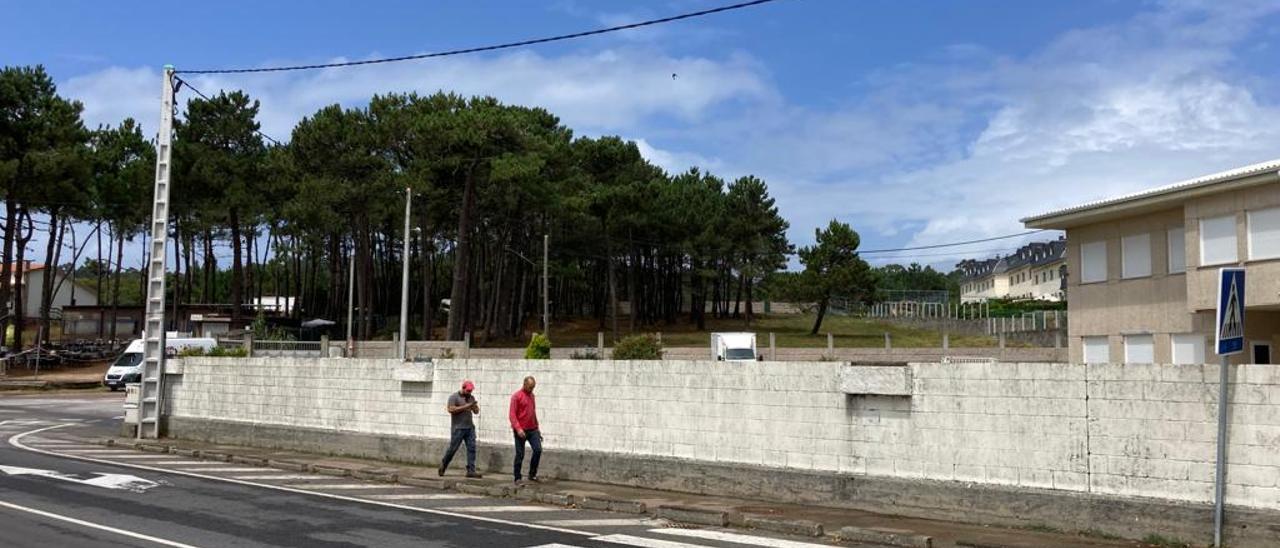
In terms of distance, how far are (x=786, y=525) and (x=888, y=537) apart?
1243mm

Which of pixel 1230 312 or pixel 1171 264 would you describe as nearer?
pixel 1230 312

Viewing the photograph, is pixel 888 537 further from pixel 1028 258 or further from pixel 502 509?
pixel 1028 258

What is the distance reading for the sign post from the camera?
8.85 metres

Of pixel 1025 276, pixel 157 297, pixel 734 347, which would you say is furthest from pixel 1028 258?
pixel 157 297

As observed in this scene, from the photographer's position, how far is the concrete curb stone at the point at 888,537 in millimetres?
9961

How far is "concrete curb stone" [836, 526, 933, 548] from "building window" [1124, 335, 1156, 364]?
15454 millimetres

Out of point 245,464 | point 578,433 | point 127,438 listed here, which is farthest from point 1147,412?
point 127,438

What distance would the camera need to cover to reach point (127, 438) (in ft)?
75.9

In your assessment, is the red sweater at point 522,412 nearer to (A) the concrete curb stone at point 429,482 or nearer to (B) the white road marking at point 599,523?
(A) the concrete curb stone at point 429,482

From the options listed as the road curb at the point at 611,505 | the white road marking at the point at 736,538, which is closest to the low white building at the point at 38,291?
the road curb at the point at 611,505

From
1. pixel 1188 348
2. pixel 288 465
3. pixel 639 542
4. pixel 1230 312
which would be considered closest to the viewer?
pixel 1230 312

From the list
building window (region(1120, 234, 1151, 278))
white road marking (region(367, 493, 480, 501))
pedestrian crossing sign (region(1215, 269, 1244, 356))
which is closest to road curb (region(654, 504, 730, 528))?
white road marking (region(367, 493, 480, 501))

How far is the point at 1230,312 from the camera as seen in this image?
8.98 metres

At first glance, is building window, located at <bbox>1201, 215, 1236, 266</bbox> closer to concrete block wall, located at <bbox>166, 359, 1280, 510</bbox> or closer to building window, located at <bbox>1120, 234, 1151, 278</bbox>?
building window, located at <bbox>1120, 234, 1151, 278</bbox>
